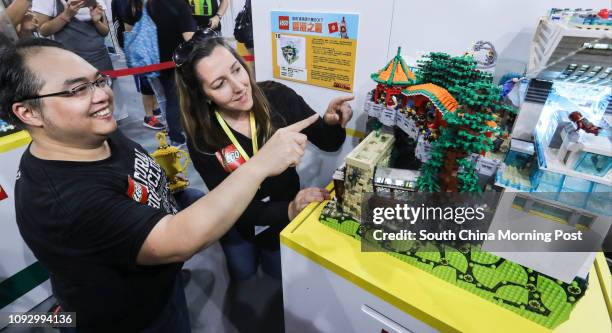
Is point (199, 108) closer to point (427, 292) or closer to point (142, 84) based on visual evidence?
point (427, 292)

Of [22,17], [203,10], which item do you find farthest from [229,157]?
[203,10]

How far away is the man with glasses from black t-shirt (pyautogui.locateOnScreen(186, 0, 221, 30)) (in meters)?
1.78

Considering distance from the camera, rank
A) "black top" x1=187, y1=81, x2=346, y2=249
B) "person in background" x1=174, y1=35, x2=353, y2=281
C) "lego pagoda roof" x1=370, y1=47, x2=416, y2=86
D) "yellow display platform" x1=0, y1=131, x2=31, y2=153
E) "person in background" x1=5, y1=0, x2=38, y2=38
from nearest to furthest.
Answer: "lego pagoda roof" x1=370, y1=47, x2=416, y2=86
"person in background" x1=174, y1=35, x2=353, y2=281
"black top" x1=187, y1=81, x2=346, y2=249
"yellow display platform" x1=0, y1=131, x2=31, y2=153
"person in background" x1=5, y1=0, x2=38, y2=38

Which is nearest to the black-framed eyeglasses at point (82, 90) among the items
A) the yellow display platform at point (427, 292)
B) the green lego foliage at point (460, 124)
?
the yellow display platform at point (427, 292)

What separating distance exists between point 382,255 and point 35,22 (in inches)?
102

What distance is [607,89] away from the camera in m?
0.57

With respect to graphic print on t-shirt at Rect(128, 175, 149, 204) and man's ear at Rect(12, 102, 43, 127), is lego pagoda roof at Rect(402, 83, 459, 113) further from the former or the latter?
man's ear at Rect(12, 102, 43, 127)

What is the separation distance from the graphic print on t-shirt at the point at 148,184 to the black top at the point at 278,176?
6.1 inches

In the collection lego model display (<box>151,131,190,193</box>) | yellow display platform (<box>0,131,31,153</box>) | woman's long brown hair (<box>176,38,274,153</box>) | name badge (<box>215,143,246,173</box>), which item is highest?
woman's long brown hair (<box>176,38,274,153</box>)

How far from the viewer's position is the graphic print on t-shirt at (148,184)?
850mm

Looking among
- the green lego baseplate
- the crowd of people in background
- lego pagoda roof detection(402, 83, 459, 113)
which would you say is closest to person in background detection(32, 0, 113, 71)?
the crowd of people in background

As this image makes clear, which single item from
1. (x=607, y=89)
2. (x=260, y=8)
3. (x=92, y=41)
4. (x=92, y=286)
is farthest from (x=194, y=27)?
(x=607, y=89)

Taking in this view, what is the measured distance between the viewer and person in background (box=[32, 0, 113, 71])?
2166 mm

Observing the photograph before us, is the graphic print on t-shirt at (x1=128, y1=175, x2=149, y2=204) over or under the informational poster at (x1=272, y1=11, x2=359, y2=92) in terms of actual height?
under
